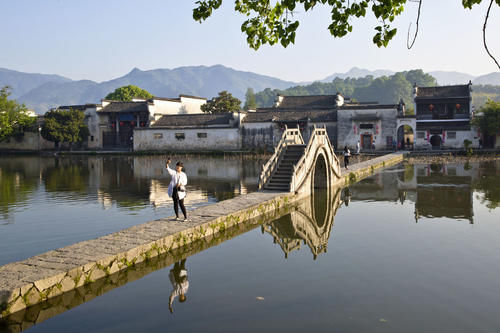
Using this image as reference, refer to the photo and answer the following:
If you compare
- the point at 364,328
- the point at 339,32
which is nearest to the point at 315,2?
the point at 339,32

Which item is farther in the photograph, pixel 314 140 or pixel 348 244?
pixel 314 140

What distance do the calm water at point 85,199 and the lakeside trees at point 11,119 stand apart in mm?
25791

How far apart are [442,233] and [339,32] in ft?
29.8

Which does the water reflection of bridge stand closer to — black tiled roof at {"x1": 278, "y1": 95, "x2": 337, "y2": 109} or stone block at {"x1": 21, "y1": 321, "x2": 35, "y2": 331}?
stone block at {"x1": 21, "y1": 321, "x2": 35, "y2": 331}

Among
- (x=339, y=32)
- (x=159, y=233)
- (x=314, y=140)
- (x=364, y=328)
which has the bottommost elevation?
(x=364, y=328)

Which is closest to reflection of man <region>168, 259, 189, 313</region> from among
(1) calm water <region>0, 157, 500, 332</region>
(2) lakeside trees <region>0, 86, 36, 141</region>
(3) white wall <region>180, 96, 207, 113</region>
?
(1) calm water <region>0, 157, 500, 332</region>

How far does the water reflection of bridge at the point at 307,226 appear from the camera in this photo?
41.0ft

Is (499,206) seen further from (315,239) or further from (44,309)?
(44,309)

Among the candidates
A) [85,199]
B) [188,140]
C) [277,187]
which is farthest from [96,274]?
[188,140]

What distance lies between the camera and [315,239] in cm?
1305

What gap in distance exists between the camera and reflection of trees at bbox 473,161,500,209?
18.8 metres

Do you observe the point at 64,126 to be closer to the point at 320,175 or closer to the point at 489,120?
the point at 320,175

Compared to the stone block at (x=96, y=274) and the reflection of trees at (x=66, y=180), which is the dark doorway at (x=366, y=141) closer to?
the reflection of trees at (x=66, y=180)

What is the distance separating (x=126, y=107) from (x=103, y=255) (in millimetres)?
50420
